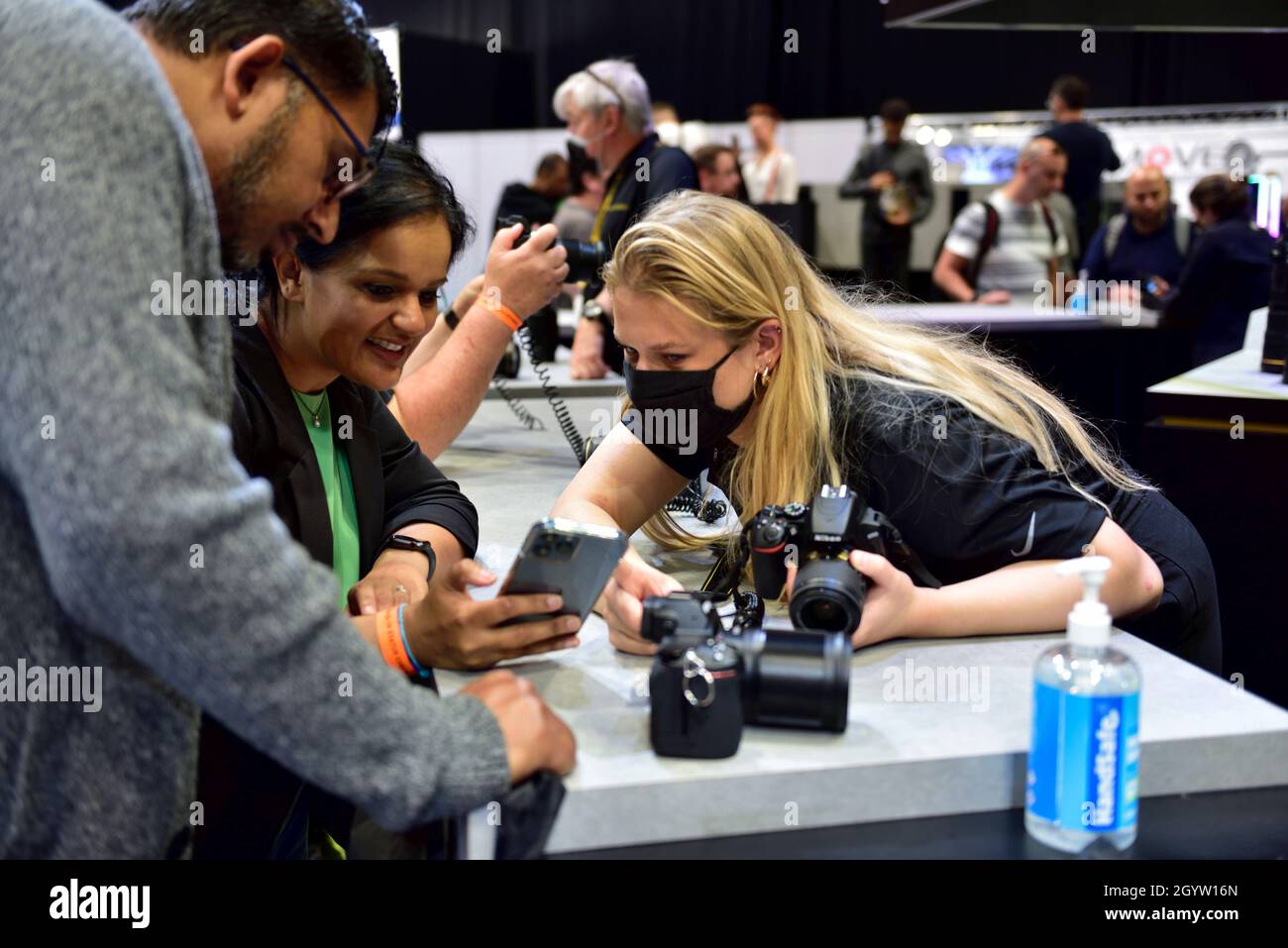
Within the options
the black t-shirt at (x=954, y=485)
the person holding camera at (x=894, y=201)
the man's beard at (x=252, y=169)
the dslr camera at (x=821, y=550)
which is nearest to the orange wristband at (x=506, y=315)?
the black t-shirt at (x=954, y=485)

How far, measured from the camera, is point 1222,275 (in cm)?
479

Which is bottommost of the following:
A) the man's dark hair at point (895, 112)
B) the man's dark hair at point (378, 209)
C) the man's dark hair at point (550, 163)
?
Result: the man's dark hair at point (378, 209)

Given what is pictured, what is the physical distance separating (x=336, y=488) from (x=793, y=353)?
630 mm

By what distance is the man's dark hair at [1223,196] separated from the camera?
4.77m

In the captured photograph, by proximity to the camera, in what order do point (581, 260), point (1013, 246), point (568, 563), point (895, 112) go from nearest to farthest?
1. point (568, 563)
2. point (581, 260)
3. point (1013, 246)
4. point (895, 112)

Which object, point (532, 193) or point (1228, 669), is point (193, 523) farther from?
point (532, 193)

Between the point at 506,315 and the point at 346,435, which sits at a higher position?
the point at 506,315

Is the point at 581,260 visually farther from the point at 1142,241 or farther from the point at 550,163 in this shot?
the point at 550,163

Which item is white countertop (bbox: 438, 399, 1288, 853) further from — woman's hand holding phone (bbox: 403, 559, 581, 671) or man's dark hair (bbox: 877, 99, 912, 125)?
man's dark hair (bbox: 877, 99, 912, 125)

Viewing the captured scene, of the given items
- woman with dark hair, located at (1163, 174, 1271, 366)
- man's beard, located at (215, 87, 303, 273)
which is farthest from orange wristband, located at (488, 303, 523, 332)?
woman with dark hair, located at (1163, 174, 1271, 366)

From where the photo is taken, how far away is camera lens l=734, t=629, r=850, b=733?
3.71ft

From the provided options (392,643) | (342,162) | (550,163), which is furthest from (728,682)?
(550,163)

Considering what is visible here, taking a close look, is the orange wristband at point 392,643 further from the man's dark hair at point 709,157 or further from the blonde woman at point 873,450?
the man's dark hair at point 709,157

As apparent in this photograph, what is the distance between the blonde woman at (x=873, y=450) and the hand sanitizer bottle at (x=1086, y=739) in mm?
330
